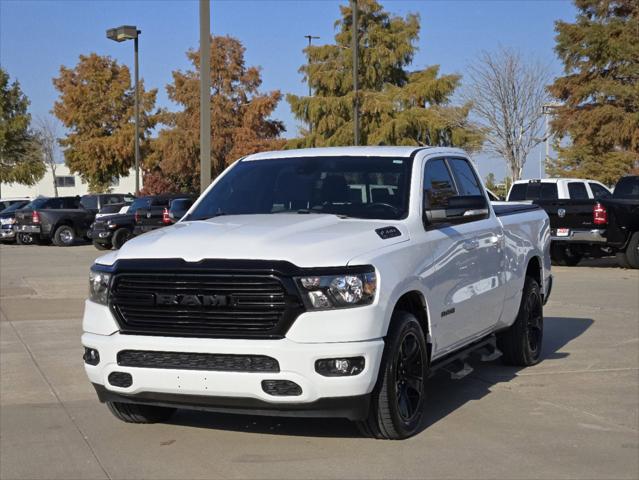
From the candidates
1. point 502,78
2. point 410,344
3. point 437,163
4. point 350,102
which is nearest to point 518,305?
point 437,163

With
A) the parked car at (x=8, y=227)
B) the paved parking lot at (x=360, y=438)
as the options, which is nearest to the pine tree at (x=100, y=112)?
the parked car at (x=8, y=227)

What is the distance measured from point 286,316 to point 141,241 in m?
1.24

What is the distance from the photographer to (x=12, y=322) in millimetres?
11805

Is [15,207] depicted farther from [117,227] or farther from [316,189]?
[316,189]

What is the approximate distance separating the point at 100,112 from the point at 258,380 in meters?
48.5

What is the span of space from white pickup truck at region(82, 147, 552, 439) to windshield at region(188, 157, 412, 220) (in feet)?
0.05

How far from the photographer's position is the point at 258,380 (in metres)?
5.18

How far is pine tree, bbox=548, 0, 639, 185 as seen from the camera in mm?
35625

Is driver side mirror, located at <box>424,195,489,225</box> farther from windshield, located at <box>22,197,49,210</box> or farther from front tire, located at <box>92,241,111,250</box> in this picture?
windshield, located at <box>22,197,49,210</box>

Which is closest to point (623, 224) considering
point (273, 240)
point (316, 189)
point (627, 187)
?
point (627, 187)

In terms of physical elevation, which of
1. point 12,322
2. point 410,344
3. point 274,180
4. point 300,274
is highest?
point 274,180

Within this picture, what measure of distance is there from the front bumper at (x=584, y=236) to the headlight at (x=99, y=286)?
14.6m

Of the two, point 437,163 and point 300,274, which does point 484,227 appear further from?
point 300,274

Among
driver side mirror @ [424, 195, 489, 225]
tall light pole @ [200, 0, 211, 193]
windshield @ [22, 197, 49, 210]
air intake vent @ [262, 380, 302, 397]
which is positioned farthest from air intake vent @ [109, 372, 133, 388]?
windshield @ [22, 197, 49, 210]
